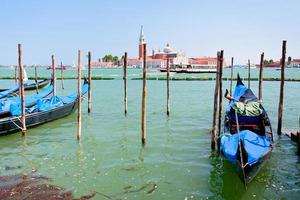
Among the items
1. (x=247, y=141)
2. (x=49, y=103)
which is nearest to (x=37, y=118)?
(x=49, y=103)

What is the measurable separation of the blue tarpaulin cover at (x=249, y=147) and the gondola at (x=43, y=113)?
24.9 ft

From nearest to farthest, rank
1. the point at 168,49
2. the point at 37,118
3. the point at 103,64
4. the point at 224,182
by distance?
the point at 224,182, the point at 37,118, the point at 168,49, the point at 103,64

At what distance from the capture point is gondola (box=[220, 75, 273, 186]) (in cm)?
692

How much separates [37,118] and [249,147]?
29.4ft

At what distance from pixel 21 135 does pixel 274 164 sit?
832cm

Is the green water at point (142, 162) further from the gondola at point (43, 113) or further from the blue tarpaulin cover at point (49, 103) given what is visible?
the blue tarpaulin cover at point (49, 103)

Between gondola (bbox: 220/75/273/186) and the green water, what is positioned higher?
gondola (bbox: 220/75/273/186)

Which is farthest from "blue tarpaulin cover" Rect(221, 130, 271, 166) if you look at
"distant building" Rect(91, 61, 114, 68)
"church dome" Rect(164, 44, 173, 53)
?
"distant building" Rect(91, 61, 114, 68)

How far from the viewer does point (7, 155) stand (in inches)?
389

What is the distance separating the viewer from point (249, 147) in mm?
7512

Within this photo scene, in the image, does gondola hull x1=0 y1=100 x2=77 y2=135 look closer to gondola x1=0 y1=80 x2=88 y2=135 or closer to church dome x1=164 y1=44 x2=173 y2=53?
gondola x1=0 y1=80 x2=88 y2=135

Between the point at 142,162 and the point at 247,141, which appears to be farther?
the point at 142,162

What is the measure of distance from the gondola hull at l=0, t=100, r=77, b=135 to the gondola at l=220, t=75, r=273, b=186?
7.28 metres

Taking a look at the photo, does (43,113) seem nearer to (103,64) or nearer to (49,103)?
(49,103)
